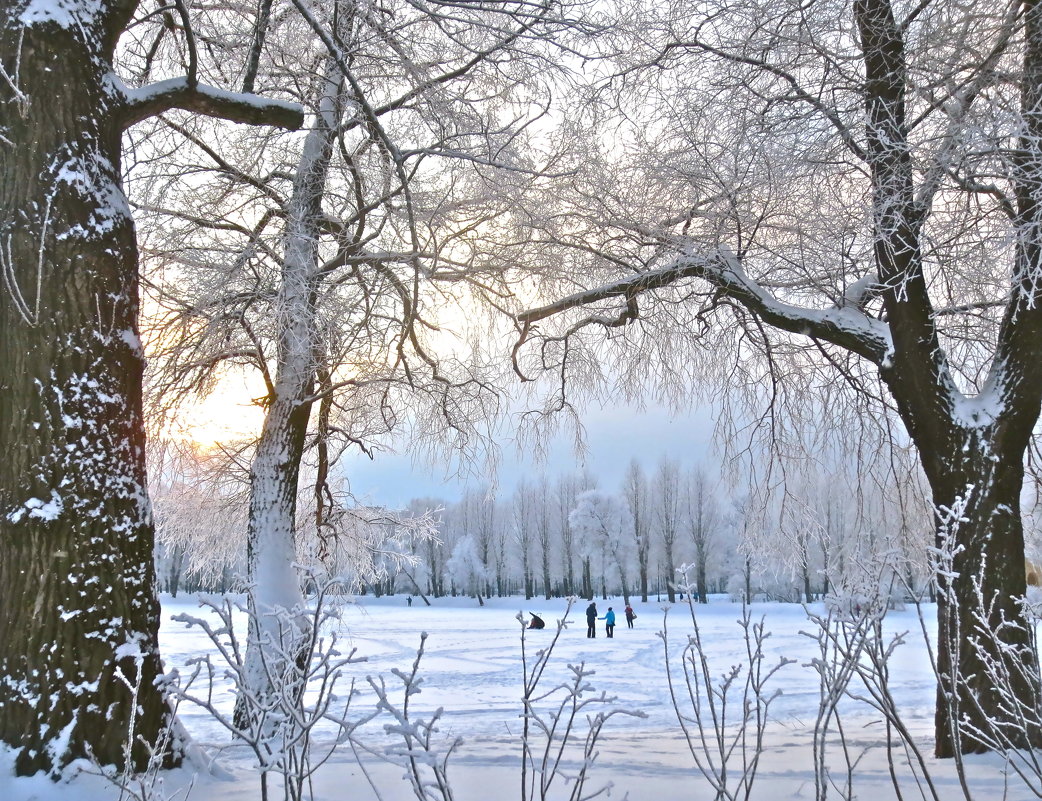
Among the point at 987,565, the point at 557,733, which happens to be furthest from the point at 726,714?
the point at 987,565

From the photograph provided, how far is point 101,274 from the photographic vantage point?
3619 mm

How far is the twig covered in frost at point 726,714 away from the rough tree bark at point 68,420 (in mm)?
2424

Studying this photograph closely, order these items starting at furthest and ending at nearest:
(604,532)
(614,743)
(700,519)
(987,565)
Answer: (604,532), (700,519), (614,743), (987,565)

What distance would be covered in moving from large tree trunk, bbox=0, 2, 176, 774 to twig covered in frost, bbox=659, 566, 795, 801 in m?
2.43

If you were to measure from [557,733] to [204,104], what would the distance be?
5.18 metres

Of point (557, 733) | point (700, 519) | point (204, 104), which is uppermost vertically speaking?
point (204, 104)

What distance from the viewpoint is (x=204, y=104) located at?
14.5ft

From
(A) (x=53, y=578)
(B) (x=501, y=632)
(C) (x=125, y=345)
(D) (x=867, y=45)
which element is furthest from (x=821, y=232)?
(B) (x=501, y=632)

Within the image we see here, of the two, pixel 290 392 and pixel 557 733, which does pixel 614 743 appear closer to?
pixel 557 733

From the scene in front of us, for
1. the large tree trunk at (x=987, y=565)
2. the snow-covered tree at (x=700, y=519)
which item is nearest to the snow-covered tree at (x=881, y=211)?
the large tree trunk at (x=987, y=565)

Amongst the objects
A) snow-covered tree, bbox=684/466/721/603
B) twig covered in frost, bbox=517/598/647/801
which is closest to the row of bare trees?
twig covered in frost, bbox=517/598/647/801

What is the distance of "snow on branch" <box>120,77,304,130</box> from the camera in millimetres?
4133

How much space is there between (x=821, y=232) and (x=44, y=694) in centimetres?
569

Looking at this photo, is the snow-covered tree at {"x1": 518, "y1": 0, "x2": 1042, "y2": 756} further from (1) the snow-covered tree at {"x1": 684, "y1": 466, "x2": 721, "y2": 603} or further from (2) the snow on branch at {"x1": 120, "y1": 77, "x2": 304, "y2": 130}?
(1) the snow-covered tree at {"x1": 684, "y1": 466, "x2": 721, "y2": 603}
